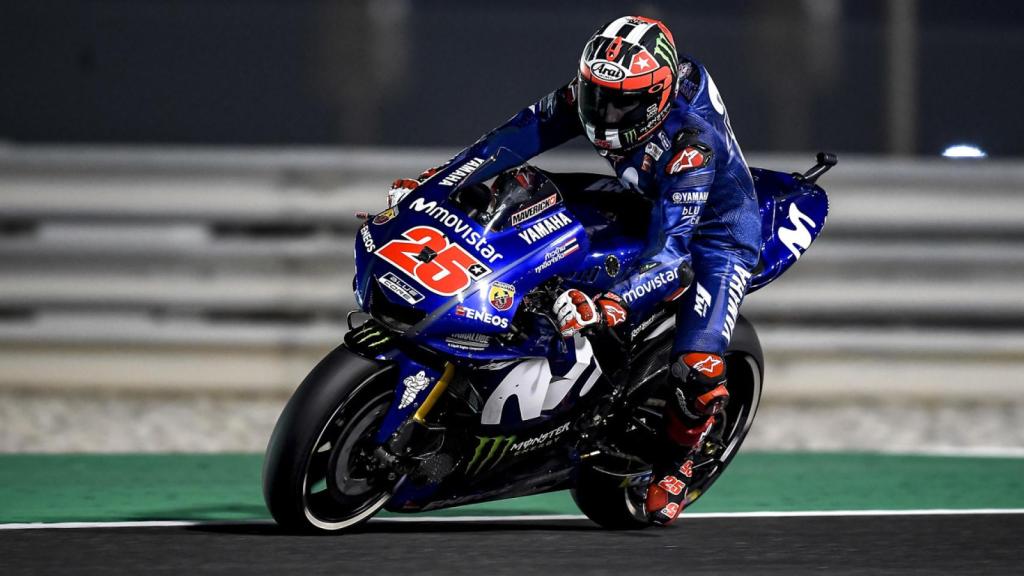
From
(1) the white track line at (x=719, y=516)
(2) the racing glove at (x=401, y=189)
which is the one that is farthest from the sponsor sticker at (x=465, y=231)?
(1) the white track line at (x=719, y=516)

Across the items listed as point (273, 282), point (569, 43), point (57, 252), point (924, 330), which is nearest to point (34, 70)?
point (57, 252)

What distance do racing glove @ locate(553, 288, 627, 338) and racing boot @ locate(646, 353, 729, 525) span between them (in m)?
0.52

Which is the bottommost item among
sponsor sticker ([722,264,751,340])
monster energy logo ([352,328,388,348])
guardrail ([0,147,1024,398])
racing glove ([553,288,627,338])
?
guardrail ([0,147,1024,398])

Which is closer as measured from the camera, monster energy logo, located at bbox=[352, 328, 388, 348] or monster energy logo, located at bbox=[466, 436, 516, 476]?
monster energy logo, located at bbox=[352, 328, 388, 348]

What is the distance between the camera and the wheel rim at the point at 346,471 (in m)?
5.88

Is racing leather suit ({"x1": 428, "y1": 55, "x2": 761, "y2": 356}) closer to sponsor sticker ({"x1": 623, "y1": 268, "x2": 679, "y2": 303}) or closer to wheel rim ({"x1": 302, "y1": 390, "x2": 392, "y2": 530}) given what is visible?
sponsor sticker ({"x1": 623, "y1": 268, "x2": 679, "y2": 303})

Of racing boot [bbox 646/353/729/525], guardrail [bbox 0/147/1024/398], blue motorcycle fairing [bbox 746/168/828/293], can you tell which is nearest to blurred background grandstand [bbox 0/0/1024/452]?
guardrail [bbox 0/147/1024/398]

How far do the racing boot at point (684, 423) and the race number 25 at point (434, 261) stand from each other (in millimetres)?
909

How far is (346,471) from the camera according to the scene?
599cm

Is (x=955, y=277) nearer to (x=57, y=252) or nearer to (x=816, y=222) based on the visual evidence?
(x=816, y=222)

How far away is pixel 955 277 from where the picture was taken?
9.40m

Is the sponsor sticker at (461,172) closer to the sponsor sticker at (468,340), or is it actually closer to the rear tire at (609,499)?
the sponsor sticker at (468,340)

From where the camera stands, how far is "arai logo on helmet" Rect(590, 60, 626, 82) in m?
6.10

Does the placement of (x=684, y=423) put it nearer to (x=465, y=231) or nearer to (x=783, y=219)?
(x=783, y=219)
